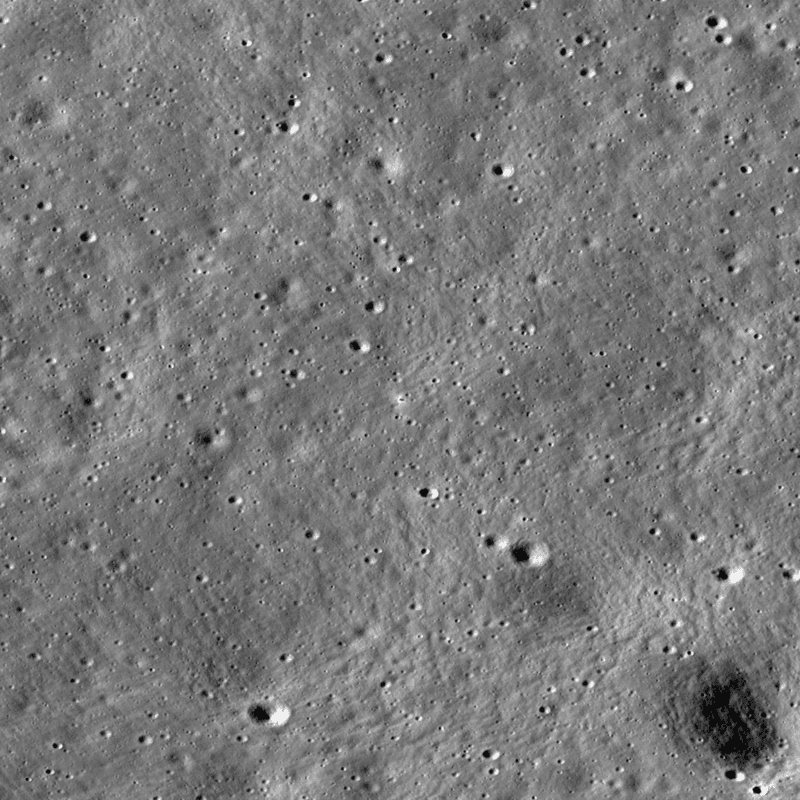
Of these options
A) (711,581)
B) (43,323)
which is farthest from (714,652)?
(43,323)

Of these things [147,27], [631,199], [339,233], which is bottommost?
[631,199]

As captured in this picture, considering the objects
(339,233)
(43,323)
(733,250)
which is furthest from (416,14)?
(43,323)

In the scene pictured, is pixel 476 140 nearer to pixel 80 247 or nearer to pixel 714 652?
pixel 80 247

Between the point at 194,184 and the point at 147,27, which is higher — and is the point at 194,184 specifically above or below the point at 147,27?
below

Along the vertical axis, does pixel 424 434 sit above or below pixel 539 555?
above

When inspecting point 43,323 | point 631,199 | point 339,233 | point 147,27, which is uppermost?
point 147,27

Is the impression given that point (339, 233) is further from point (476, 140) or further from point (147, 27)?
point (147, 27)
